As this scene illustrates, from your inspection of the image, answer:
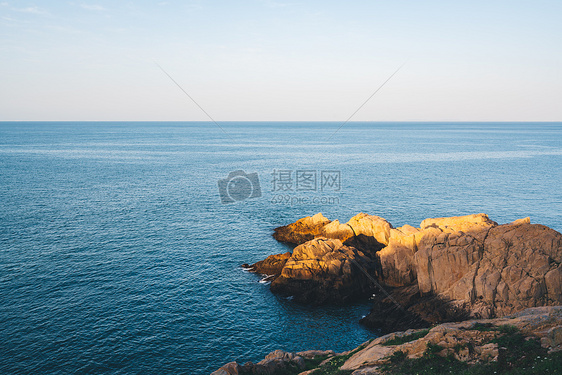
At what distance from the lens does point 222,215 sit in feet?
263

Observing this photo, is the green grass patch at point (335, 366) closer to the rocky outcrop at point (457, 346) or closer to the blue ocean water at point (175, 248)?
the rocky outcrop at point (457, 346)

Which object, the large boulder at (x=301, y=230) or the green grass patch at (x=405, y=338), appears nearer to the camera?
the green grass patch at (x=405, y=338)

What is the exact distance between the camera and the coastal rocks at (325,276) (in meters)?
46.7

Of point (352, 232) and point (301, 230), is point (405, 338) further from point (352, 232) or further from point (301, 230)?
point (301, 230)

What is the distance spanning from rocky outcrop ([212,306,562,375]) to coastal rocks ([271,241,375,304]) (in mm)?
17068

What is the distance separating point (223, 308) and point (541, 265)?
3465 cm

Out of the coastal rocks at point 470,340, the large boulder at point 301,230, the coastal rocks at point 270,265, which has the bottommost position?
the coastal rocks at point 270,265

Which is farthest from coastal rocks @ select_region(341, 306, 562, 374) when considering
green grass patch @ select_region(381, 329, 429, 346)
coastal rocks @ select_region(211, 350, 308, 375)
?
coastal rocks @ select_region(211, 350, 308, 375)

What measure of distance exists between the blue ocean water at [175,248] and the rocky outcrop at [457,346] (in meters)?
8.26

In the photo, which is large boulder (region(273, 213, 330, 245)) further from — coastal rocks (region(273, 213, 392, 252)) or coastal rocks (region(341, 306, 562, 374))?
coastal rocks (region(341, 306, 562, 374))

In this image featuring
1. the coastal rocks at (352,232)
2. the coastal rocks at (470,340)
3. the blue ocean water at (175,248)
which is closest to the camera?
the coastal rocks at (470,340)

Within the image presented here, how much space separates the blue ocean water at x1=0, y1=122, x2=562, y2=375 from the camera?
1441 inches

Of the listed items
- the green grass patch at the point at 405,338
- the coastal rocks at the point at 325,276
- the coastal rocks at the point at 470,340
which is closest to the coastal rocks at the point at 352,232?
the coastal rocks at the point at 325,276

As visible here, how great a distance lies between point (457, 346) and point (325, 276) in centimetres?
2515
